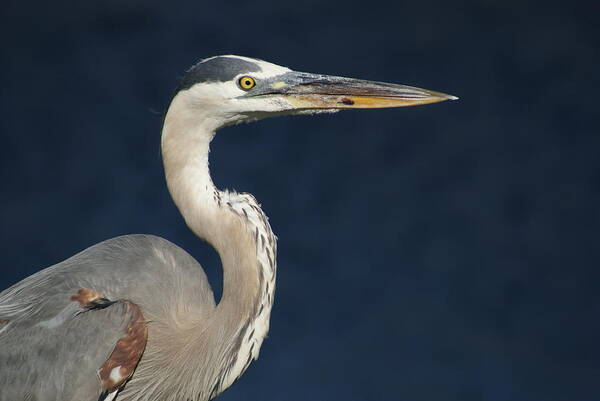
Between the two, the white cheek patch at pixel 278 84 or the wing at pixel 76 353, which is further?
the white cheek patch at pixel 278 84

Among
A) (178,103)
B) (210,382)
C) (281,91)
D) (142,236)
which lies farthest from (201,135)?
(210,382)

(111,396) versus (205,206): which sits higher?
(205,206)

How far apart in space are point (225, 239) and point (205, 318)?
230 mm

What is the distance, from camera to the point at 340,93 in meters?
1.82

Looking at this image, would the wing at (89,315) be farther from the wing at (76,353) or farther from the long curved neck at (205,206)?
the long curved neck at (205,206)

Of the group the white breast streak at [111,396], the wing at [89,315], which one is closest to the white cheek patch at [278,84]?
the wing at [89,315]

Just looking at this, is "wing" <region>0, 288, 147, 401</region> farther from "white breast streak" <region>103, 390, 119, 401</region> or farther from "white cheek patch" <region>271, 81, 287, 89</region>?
"white cheek patch" <region>271, 81, 287, 89</region>

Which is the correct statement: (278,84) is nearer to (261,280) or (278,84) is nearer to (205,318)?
(261,280)

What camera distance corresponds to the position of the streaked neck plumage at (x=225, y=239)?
176cm

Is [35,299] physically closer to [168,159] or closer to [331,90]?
[168,159]

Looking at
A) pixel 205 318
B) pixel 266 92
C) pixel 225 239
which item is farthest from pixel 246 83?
pixel 205 318

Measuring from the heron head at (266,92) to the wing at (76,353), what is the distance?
0.47 metres

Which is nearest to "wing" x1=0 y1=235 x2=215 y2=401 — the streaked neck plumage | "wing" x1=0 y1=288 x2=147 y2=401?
"wing" x1=0 y1=288 x2=147 y2=401

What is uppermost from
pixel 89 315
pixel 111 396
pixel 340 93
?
pixel 340 93
